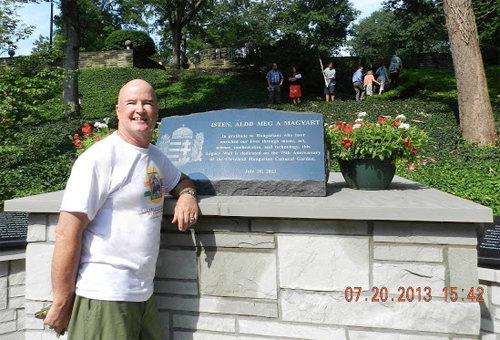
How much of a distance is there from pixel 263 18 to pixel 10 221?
39.8m

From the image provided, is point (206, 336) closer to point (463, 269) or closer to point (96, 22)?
point (463, 269)

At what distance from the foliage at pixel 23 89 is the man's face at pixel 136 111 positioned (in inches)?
222

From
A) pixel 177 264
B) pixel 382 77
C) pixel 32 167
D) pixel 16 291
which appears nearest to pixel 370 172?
pixel 177 264

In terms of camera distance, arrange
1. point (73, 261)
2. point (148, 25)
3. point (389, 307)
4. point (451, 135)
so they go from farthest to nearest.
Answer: point (148, 25), point (451, 135), point (389, 307), point (73, 261)

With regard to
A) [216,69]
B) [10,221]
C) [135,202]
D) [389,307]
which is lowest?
[389,307]

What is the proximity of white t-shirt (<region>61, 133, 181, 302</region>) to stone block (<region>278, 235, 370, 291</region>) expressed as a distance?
977 mm

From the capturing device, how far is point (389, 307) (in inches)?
106

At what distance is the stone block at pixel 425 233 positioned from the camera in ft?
8.54

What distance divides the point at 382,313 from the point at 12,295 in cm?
295

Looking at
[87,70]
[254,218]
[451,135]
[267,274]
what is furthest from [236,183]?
[87,70]

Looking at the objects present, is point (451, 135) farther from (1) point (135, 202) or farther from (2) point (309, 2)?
(2) point (309, 2)
